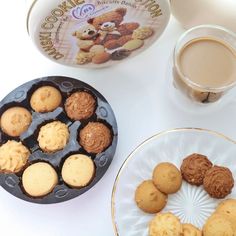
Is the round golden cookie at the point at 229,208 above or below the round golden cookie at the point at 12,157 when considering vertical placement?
below

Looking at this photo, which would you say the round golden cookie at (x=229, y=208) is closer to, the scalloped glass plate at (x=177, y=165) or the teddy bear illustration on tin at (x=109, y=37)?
the scalloped glass plate at (x=177, y=165)

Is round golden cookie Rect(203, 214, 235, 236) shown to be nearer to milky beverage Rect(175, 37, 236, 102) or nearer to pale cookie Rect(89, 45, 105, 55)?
milky beverage Rect(175, 37, 236, 102)

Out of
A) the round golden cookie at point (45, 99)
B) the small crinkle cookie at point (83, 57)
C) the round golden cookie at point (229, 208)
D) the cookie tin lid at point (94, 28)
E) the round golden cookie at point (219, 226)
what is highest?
the cookie tin lid at point (94, 28)

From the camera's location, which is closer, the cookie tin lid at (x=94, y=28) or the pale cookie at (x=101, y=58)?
the cookie tin lid at (x=94, y=28)

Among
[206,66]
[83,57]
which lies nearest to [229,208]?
[206,66]

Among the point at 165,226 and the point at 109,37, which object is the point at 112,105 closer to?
the point at 109,37

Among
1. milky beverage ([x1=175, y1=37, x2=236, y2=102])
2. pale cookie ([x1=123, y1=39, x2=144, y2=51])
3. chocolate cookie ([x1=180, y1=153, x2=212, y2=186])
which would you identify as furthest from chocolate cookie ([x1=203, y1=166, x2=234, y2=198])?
pale cookie ([x1=123, y1=39, x2=144, y2=51])

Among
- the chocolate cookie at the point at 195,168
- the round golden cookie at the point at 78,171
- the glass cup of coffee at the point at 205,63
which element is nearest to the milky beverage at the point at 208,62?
the glass cup of coffee at the point at 205,63
